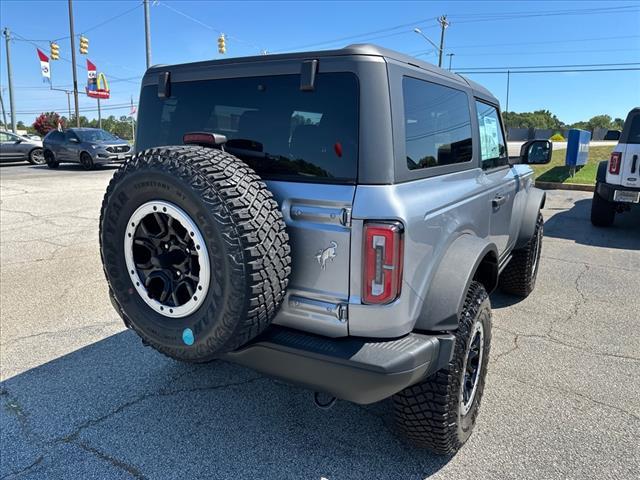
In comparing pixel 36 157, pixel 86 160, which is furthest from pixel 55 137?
pixel 36 157

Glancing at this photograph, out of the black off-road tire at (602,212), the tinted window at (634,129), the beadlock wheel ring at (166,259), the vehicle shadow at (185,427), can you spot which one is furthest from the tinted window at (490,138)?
the black off-road tire at (602,212)

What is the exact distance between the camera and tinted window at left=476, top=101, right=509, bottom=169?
11.2 feet

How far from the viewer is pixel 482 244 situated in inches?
99.9

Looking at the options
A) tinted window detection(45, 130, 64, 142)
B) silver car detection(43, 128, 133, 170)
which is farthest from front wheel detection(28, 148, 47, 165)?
tinted window detection(45, 130, 64, 142)

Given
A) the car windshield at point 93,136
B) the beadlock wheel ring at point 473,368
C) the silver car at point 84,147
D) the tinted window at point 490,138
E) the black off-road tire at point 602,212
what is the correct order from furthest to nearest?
1. the car windshield at point 93,136
2. the silver car at point 84,147
3. the black off-road tire at point 602,212
4. the tinted window at point 490,138
5. the beadlock wheel ring at point 473,368

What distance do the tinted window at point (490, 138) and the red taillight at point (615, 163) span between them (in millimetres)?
4353

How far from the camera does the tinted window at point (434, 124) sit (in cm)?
229

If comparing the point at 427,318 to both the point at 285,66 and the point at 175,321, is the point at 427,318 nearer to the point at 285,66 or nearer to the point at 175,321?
the point at 175,321

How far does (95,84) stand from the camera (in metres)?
34.6

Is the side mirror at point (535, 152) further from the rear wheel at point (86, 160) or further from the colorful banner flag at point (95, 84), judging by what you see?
the colorful banner flag at point (95, 84)

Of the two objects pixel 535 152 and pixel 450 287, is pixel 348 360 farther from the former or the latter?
pixel 535 152

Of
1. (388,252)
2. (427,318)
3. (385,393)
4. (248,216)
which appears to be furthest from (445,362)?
(248,216)

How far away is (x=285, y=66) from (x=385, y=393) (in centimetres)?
157

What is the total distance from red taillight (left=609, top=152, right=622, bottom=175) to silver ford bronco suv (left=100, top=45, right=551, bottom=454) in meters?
6.29
